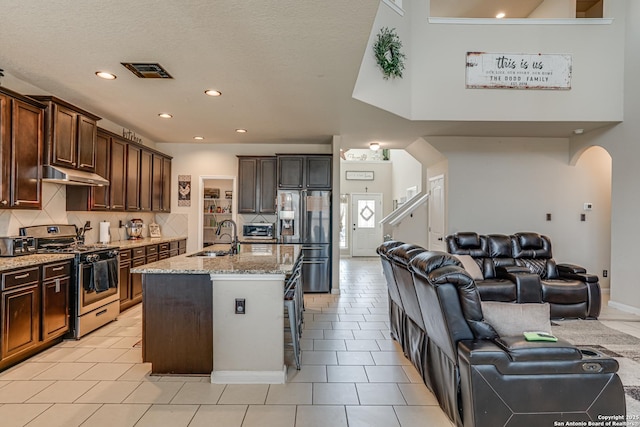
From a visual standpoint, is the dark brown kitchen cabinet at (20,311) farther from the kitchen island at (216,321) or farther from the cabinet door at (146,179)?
the cabinet door at (146,179)

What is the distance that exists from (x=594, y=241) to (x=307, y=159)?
5.16 meters

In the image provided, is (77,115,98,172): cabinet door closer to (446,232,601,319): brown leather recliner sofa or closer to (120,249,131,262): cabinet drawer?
(120,249,131,262): cabinet drawer

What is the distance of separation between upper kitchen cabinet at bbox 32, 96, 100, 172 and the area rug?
5.45 meters

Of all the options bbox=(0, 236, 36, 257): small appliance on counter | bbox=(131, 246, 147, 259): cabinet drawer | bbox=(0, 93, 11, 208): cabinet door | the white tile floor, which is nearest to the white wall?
the white tile floor

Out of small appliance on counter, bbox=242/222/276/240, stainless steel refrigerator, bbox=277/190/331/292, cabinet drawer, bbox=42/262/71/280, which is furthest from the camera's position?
small appliance on counter, bbox=242/222/276/240

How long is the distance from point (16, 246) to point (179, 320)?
197cm

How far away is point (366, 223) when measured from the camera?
1135cm

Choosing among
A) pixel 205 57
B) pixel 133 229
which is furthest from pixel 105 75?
pixel 133 229

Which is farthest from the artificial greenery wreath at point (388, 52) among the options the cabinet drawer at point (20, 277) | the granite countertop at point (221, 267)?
the cabinet drawer at point (20, 277)

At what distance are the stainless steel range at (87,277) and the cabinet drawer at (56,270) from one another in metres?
0.08

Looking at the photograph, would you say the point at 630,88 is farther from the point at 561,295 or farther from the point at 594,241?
the point at 561,295

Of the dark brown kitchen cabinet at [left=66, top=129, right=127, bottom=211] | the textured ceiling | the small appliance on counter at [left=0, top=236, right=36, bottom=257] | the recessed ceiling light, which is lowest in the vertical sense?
the small appliance on counter at [left=0, top=236, right=36, bottom=257]

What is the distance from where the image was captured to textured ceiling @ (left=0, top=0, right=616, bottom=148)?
2.39 metres

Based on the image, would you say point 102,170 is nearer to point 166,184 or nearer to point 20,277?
point 166,184
